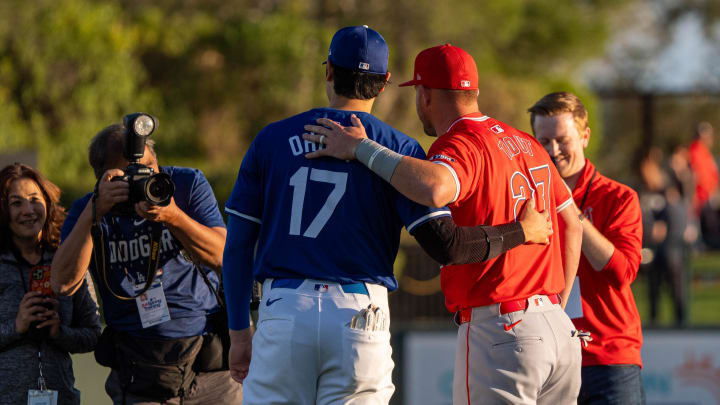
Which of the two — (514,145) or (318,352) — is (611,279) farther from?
(318,352)

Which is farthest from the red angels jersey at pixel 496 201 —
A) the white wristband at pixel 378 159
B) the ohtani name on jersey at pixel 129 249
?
the ohtani name on jersey at pixel 129 249

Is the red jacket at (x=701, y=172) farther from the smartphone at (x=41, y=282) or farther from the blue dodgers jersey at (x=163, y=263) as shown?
the smartphone at (x=41, y=282)

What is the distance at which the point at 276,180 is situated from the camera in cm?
357

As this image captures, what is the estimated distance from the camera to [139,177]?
3922mm

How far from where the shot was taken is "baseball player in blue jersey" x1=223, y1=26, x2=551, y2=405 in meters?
3.43

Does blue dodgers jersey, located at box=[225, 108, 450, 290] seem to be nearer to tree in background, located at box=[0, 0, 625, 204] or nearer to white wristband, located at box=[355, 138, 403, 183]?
white wristband, located at box=[355, 138, 403, 183]

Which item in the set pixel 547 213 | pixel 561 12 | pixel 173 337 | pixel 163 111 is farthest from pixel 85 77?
pixel 547 213

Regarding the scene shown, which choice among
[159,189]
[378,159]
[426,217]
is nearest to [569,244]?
[426,217]

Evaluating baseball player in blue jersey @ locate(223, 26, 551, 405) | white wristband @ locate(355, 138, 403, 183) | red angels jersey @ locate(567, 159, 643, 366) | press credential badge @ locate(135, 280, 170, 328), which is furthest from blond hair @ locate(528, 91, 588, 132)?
press credential badge @ locate(135, 280, 170, 328)

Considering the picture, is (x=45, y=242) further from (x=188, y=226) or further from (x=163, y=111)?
(x=163, y=111)

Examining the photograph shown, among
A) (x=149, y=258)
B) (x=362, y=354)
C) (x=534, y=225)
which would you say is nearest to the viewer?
(x=362, y=354)

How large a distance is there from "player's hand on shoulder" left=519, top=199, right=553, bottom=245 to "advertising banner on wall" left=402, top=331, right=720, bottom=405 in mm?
4483

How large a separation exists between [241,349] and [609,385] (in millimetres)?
1696

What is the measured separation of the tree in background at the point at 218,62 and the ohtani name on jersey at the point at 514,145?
9207 mm
